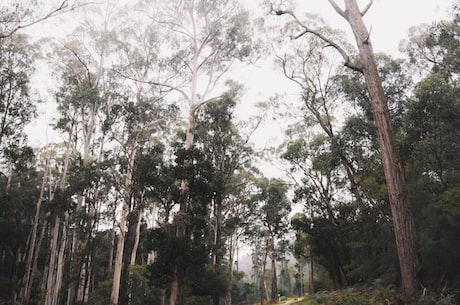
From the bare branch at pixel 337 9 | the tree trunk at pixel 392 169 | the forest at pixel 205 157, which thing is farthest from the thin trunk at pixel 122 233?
the tree trunk at pixel 392 169

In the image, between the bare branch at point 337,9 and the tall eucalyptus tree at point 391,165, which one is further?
the bare branch at point 337,9

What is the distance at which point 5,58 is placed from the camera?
15.4m

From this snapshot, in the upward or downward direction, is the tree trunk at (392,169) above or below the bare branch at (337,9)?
below

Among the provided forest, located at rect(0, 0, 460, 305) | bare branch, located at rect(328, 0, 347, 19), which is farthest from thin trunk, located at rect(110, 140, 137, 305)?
bare branch, located at rect(328, 0, 347, 19)

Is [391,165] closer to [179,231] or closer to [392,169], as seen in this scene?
[392,169]

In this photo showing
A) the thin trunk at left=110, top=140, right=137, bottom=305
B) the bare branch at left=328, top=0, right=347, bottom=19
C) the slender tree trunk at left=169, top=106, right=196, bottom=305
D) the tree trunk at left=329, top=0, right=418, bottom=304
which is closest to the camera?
the tree trunk at left=329, top=0, right=418, bottom=304

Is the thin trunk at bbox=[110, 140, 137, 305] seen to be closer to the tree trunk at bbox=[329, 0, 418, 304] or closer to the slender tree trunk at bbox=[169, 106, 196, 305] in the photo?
the slender tree trunk at bbox=[169, 106, 196, 305]

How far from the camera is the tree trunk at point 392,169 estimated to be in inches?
193

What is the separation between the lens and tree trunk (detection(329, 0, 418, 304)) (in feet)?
16.1

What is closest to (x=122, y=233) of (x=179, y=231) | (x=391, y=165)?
(x=179, y=231)

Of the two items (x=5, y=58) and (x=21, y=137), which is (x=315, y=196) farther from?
(x=5, y=58)

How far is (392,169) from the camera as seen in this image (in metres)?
5.44

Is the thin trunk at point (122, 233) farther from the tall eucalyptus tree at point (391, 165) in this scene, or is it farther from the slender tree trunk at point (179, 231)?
the tall eucalyptus tree at point (391, 165)

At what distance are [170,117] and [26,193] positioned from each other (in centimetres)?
1417
